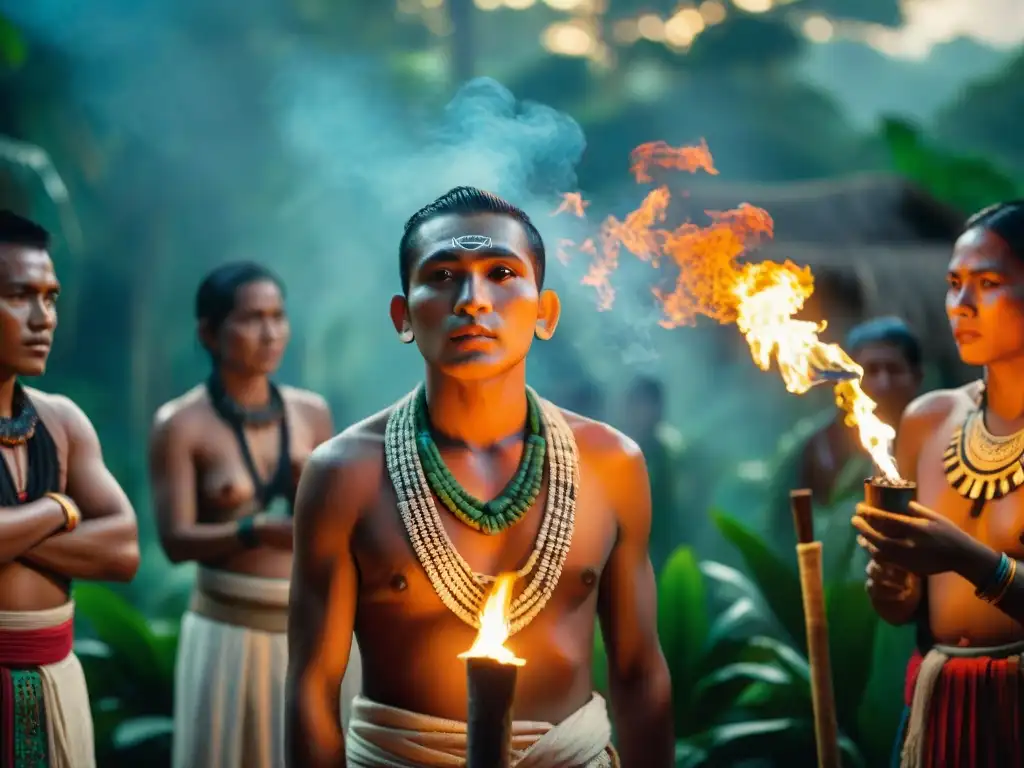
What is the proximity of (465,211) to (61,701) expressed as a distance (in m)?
1.84

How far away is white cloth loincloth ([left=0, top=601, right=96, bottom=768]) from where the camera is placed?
10.7 feet

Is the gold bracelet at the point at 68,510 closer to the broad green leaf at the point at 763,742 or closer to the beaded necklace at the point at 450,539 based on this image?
the beaded necklace at the point at 450,539

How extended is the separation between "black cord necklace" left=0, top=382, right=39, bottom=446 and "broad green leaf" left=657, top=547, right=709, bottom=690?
3.32 metres

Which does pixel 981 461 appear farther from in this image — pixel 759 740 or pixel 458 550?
pixel 759 740

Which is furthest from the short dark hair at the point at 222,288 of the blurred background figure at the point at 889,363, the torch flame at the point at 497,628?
the torch flame at the point at 497,628

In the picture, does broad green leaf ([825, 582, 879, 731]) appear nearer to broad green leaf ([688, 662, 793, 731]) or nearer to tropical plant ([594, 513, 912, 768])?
tropical plant ([594, 513, 912, 768])

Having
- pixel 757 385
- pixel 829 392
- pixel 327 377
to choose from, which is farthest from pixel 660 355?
pixel 327 377

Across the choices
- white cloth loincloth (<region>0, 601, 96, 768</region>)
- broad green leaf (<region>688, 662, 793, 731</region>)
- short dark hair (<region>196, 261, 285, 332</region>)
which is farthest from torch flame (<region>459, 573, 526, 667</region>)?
broad green leaf (<region>688, 662, 793, 731</region>)

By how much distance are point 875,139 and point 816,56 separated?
2.73 ft

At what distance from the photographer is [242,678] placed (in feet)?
14.4

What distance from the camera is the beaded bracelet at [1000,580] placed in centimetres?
281

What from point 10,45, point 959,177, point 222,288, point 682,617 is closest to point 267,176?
point 10,45

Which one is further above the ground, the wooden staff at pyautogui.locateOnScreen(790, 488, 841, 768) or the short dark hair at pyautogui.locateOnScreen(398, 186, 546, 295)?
the short dark hair at pyautogui.locateOnScreen(398, 186, 546, 295)

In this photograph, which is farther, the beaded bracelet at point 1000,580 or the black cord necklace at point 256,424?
the black cord necklace at point 256,424
